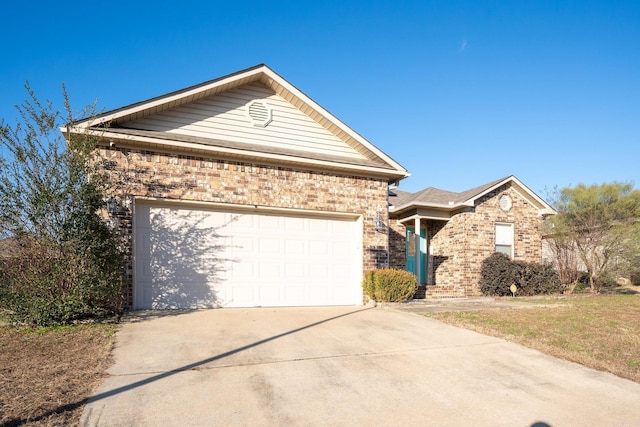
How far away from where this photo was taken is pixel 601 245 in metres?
15.6

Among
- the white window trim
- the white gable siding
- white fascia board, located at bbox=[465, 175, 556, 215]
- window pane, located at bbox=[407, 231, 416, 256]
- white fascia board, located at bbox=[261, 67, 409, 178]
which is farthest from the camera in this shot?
window pane, located at bbox=[407, 231, 416, 256]

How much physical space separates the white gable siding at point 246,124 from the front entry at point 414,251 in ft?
18.7

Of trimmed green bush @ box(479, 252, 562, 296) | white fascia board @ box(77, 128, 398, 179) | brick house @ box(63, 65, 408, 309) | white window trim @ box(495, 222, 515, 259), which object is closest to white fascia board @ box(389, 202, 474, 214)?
white window trim @ box(495, 222, 515, 259)

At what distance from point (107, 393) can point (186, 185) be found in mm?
5883

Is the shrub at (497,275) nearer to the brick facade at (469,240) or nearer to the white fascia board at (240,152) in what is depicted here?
the brick facade at (469,240)

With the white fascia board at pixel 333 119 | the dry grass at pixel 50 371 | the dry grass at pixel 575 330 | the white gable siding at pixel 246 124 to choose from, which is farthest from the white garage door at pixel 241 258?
the dry grass at pixel 575 330

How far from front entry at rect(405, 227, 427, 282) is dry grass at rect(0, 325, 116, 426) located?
11.3 m

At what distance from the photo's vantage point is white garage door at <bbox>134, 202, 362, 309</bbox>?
9.03m

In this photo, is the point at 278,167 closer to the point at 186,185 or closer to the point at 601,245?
the point at 186,185

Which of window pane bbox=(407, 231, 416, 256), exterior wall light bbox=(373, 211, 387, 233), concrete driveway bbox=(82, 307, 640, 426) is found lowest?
concrete driveway bbox=(82, 307, 640, 426)

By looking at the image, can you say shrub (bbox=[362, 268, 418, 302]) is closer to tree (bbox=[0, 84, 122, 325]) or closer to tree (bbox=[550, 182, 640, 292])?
tree (bbox=[0, 84, 122, 325])

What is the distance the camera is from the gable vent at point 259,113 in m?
10.5

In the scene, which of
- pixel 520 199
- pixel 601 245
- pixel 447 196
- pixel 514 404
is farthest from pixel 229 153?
pixel 601 245

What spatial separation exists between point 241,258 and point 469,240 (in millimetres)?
9080
